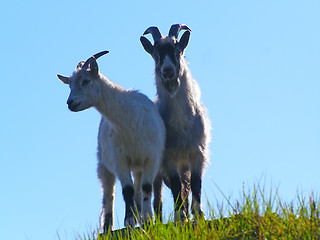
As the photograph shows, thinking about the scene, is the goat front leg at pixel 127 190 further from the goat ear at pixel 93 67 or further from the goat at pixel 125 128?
the goat ear at pixel 93 67

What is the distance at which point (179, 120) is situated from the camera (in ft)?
26.2

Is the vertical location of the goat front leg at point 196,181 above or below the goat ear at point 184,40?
below

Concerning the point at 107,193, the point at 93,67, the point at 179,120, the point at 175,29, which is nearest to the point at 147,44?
the point at 175,29

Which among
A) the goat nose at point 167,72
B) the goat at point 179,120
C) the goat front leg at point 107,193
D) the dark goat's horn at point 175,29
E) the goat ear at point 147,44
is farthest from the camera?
the dark goat's horn at point 175,29

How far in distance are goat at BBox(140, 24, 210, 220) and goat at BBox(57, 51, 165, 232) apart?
322 mm

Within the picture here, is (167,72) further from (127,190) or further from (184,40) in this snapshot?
(127,190)

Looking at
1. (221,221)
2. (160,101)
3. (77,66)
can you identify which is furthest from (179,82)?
(221,221)

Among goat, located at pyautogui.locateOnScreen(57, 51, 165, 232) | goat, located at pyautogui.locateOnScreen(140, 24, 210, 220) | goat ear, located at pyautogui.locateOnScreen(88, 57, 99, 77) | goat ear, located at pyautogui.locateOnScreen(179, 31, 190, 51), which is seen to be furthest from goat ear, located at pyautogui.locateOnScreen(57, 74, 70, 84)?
goat ear, located at pyautogui.locateOnScreen(179, 31, 190, 51)

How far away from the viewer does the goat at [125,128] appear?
7387 mm

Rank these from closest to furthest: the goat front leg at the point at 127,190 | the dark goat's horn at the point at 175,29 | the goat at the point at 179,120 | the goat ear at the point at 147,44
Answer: the goat front leg at the point at 127,190
the goat at the point at 179,120
the goat ear at the point at 147,44
the dark goat's horn at the point at 175,29

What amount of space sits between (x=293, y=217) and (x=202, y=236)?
2.74 feet

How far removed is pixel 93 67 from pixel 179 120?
4.67 feet

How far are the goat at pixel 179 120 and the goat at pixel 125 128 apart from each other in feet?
1.06

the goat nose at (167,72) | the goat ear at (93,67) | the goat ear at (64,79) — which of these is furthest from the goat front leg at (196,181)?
the goat ear at (64,79)
